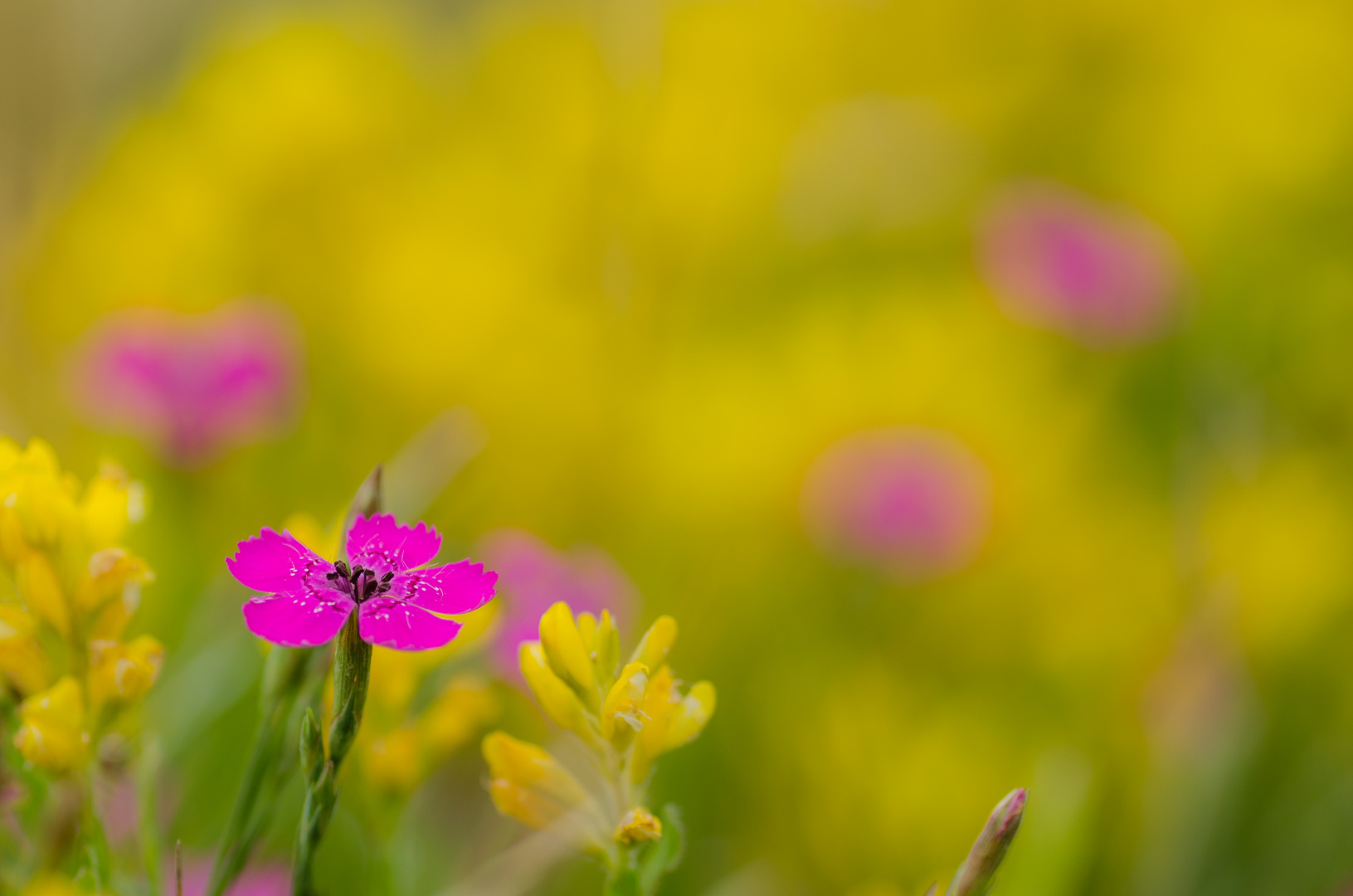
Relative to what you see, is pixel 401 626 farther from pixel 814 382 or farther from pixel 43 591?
pixel 814 382

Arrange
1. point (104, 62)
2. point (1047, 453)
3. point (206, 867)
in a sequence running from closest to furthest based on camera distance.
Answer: point (206, 867)
point (1047, 453)
point (104, 62)

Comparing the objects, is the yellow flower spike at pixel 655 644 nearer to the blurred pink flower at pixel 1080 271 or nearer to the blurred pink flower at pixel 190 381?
the blurred pink flower at pixel 190 381

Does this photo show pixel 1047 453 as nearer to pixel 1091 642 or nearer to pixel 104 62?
pixel 1091 642

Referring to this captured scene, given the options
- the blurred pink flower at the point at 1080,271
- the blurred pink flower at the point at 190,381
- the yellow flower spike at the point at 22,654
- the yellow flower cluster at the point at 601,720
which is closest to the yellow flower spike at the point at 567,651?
the yellow flower cluster at the point at 601,720

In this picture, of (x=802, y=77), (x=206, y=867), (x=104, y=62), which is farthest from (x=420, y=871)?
(x=104, y=62)

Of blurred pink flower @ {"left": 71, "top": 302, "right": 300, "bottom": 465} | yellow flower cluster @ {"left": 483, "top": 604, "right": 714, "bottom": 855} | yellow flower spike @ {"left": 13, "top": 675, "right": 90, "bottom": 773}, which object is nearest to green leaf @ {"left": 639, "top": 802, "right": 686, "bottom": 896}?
yellow flower cluster @ {"left": 483, "top": 604, "right": 714, "bottom": 855}

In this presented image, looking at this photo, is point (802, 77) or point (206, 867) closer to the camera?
point (206, 867)

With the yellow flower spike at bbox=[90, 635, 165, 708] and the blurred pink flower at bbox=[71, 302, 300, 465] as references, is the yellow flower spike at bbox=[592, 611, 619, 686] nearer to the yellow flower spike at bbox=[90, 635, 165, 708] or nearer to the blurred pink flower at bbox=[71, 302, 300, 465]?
the yellow flower spike at bbox=[90, 635, 165, 708]
